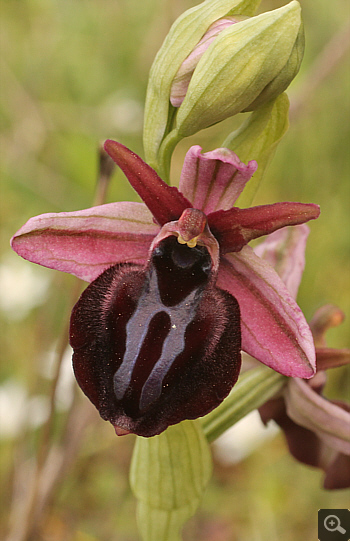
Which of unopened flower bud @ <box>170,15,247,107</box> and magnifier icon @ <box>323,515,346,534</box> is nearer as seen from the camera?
unopened flower bud @ <box>170,15,247,107</box>

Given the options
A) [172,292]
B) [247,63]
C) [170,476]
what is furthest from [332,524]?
[247,63]

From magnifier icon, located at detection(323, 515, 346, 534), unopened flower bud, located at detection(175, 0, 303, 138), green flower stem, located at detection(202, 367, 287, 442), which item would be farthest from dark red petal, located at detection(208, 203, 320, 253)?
magnifier icon, located at detection(323, 515, 346, 534)

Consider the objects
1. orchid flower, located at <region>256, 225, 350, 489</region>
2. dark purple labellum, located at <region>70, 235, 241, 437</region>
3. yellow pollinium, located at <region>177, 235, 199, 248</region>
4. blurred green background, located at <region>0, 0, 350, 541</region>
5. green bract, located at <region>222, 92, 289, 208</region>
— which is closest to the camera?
dark purple labellum, located at <region>70, 235, 241, 437</region>

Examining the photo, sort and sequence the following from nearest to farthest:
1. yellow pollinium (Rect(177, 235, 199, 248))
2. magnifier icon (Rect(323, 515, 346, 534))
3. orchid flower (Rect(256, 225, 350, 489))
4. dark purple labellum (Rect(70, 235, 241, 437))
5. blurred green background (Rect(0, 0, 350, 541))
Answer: dark purple labellum (Rect(70, 235, 241, 437))
yellow pollinium (Rect(177, 235, 199, 248))
orchid flower (Rect(256, 225, 350, 489))
magnifier icon (Rect(323, 515, 346, 534))
blurred green background (Rect(0, 0, 350, 541))

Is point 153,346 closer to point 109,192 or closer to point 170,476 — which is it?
point 170,476

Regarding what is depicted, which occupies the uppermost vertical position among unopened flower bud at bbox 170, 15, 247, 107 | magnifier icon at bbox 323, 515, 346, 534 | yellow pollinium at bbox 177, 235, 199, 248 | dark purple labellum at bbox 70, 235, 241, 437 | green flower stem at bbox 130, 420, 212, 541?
unopened flower bud at bbox 170, 15, 247, 107

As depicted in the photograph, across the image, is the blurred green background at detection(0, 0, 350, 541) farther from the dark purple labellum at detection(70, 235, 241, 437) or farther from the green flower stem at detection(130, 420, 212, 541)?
the dark purple labellum at detection(70, 235, 241, 437)

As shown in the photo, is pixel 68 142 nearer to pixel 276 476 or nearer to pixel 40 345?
pixel 40 345
